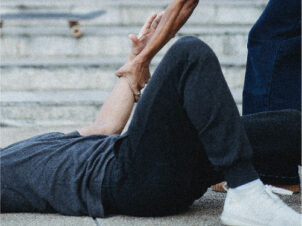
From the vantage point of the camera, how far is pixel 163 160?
1.47m

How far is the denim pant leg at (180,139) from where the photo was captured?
1380 millimetres

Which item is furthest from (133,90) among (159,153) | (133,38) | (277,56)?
(277,56)

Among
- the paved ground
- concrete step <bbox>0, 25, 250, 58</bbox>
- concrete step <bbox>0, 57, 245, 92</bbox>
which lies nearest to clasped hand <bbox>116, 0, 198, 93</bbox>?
the paved ground

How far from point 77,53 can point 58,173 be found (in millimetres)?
3018

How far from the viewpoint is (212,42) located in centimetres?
435

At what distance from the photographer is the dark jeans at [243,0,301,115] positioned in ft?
6.56

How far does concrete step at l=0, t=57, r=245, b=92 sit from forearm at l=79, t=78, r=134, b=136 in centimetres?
208

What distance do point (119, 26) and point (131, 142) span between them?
140 inches

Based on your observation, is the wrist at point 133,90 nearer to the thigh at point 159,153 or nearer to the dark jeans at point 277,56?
the thigh at point 159,153

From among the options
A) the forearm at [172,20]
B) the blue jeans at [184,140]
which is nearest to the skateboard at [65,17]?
the forearm at [172,20]

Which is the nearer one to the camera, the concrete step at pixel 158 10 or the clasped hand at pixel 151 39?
the clasped hand at pixel 151 39

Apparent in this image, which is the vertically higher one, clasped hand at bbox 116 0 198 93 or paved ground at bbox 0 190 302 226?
clasped hand at bbox 116 0 198 93

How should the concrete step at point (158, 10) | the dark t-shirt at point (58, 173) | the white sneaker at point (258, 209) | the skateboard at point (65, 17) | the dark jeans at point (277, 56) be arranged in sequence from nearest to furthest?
the white sneaker at point (258, 209)
the dark t-shirt at point (58, 173)
the dark jeans at point (277, 56)
the skateboard at point (65, 17)
the concrete step at point (158, 10)

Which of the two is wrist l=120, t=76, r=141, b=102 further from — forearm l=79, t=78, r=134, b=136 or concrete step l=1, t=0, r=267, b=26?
concrete step l=1, t=0, r=267, b=26
